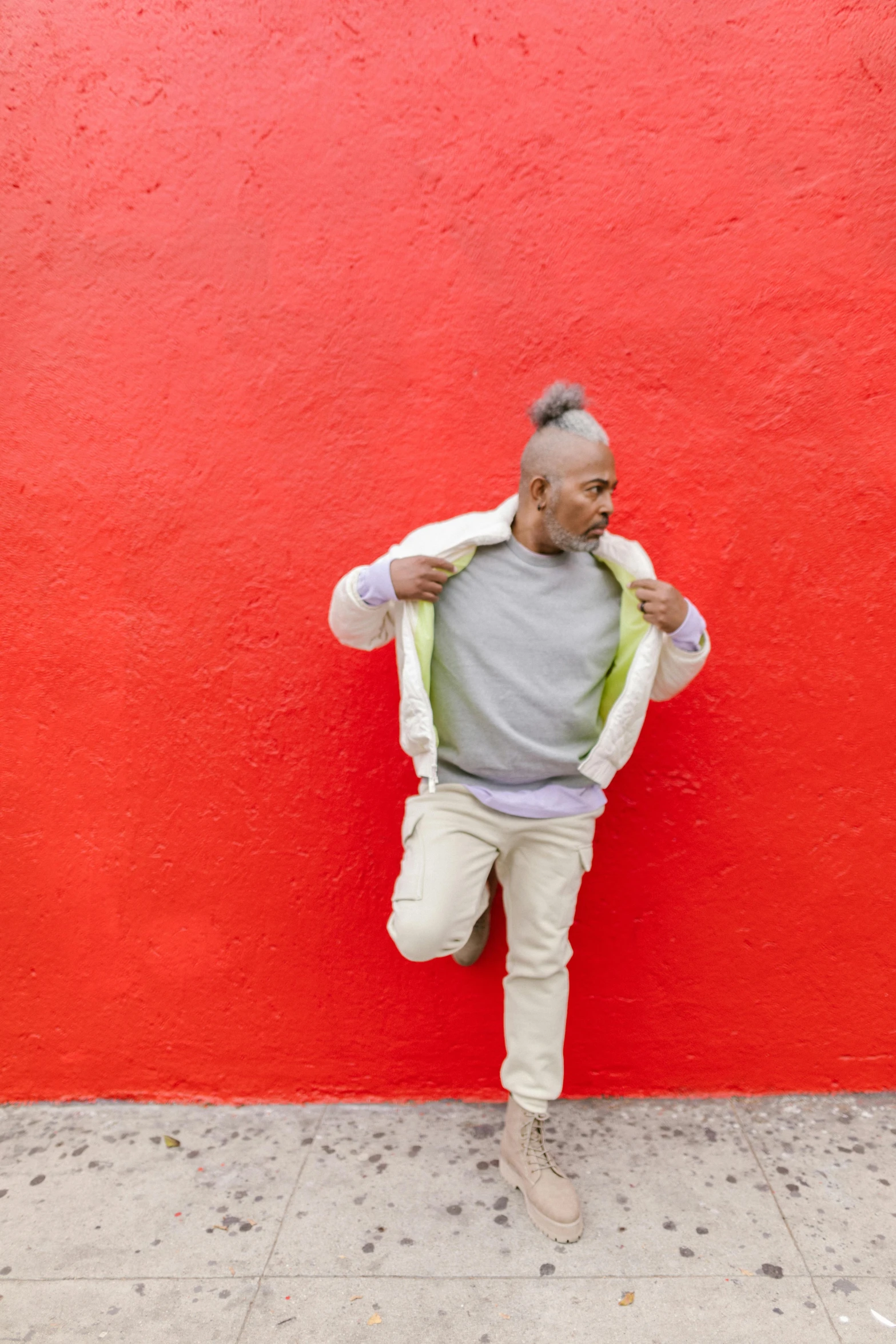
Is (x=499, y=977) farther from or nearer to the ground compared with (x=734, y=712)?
nearer to the ground

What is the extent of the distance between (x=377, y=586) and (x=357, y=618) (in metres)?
0.11

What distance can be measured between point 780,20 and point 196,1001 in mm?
3284

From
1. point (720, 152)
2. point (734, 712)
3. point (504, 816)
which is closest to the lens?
point (504, 816)

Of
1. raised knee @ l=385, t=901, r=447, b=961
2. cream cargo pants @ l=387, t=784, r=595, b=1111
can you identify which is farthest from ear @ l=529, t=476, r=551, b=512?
raised knee @ l=385, t=901, r=447, b=961

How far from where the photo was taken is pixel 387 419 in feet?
8.74

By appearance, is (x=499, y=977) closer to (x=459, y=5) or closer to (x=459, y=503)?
(x=459, y=503)

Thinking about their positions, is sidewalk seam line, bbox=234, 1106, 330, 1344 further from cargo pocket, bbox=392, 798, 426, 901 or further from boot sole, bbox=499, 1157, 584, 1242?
cargo pocket, bbox=392, 798, 426, 901

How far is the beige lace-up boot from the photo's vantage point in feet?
7.59

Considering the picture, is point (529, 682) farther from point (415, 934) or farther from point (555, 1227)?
point (555, 1227)

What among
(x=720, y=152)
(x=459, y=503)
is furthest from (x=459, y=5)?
(x=459, y=503)

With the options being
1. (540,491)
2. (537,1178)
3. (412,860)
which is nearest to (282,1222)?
(537,1178)

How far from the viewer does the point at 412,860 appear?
2.40 meters

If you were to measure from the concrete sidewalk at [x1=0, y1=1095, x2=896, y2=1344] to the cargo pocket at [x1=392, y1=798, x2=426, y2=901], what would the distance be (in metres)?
0.84

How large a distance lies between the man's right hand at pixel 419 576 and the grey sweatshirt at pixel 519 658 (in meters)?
0.11
